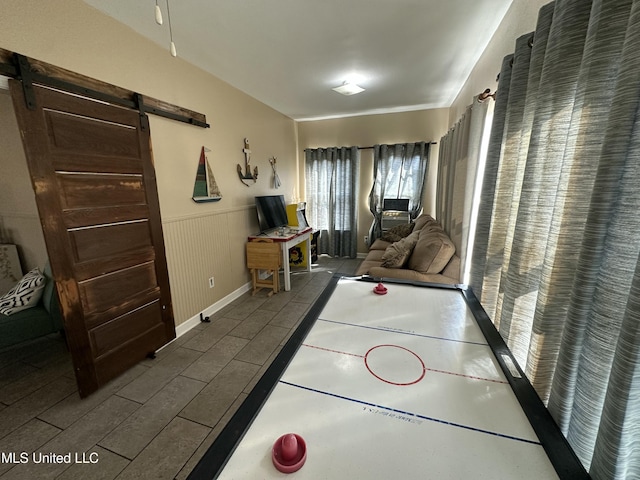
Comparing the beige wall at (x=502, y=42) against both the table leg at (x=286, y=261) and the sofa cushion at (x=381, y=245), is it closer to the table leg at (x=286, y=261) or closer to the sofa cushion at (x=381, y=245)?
the sofa cushion at (x=381, y=245)

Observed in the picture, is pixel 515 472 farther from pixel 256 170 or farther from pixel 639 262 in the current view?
pixel 256 170

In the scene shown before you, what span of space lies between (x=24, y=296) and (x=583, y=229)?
3.53 meters

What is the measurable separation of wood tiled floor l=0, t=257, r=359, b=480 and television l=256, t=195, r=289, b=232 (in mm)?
1491

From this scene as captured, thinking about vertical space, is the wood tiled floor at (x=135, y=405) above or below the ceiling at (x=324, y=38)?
below

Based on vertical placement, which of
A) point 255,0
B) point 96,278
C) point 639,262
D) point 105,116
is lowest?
point 96,278

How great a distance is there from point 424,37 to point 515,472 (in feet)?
8.79

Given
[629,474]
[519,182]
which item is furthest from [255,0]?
[629,474]

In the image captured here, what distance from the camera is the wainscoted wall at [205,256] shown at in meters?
2.39

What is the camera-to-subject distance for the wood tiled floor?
1.32 metres

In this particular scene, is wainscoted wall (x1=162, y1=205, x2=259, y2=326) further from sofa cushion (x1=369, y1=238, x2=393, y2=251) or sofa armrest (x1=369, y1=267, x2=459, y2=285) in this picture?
sofa cushion (x1=369, y1=238, x2=393, y2=251)

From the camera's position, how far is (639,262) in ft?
1.92

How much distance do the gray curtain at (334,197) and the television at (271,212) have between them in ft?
3.28

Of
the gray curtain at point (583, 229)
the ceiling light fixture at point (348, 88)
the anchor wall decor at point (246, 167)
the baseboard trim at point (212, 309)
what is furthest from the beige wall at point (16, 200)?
the gray curtain at point (583, 229)

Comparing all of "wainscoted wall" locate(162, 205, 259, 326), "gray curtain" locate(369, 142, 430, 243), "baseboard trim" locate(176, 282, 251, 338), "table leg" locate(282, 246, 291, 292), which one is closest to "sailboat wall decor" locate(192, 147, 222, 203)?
"wainscoted wall" locate(162, 205, 259, 326)
